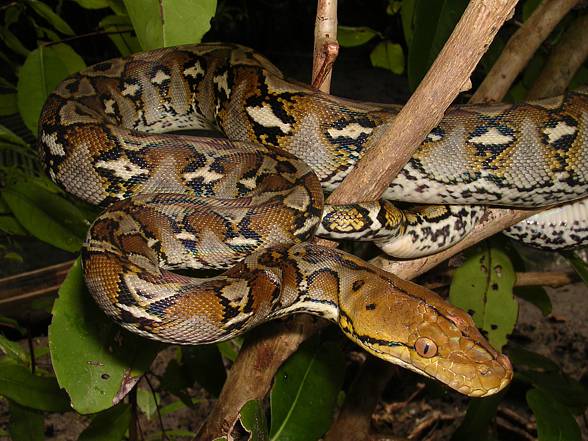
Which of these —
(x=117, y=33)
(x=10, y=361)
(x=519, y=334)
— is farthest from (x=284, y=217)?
(x=519, y=334)

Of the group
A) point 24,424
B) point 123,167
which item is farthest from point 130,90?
point 24,424

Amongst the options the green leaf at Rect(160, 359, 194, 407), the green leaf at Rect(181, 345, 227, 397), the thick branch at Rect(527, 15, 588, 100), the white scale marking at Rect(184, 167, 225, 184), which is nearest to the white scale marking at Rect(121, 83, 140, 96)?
the white scale marking at Rect(184, 167, 225, 184)

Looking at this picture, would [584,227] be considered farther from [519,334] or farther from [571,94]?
[519,334]

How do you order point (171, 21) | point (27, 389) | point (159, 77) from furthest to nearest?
point (159, 77) < point (27, 389) < point (171, 21)

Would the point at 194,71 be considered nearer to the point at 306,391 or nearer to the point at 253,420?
the point at 306,391

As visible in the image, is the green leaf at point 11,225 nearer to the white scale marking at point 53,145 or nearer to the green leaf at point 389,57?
the white scale marking at point 53,145

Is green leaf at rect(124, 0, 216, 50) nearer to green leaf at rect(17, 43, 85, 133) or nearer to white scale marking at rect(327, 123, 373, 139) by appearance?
white scale marking at rect(327, 123, 373, 139)

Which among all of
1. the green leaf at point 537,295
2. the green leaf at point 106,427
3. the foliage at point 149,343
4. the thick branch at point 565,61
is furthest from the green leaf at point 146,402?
the thick branch at point 565,61
